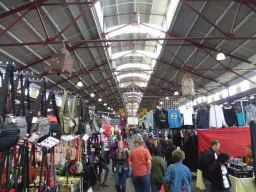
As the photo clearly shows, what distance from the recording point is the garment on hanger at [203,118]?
20.5ft

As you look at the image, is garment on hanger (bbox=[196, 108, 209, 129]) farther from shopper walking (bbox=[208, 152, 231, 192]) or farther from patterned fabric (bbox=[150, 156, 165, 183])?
shopper walking (bbox=[208, 152, 231, 192])

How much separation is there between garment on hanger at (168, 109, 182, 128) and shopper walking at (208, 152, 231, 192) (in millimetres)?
2784

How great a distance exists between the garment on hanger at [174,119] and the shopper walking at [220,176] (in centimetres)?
278

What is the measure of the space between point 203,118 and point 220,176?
10.3 feet

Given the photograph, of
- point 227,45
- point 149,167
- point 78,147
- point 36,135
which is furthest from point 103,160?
point 227,45

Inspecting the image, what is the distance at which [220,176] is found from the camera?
10.8ft

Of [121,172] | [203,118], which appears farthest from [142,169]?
[203,118]

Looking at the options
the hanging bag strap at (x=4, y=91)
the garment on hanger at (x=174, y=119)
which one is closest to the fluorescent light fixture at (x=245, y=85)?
the garment on hanger at (x=174, y=119)

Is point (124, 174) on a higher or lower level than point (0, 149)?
lower

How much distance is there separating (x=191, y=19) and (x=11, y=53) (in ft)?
26.9

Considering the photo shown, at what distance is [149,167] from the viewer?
160 inches

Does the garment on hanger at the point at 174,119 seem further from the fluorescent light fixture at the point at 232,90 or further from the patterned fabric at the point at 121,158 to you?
the fluorescent light fixture at the point at 232,90

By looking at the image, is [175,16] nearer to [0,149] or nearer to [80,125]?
[80,125]

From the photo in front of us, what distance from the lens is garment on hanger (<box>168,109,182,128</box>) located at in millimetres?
6177
